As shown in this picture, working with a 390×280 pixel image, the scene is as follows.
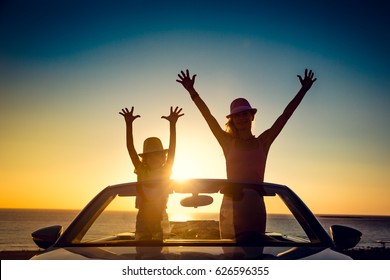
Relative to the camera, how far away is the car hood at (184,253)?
88.4 inches

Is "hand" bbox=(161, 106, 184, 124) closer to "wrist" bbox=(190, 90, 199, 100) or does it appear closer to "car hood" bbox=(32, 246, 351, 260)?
"wrist" bbox=(190, 90, 199, 100)

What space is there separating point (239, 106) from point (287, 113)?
2.02 feet

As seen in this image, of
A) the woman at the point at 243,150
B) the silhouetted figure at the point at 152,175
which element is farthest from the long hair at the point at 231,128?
the silhouetted figure at the point at 152,175

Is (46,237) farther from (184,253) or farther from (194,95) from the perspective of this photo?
(194,95)

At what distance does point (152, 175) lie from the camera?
4855 millimetres

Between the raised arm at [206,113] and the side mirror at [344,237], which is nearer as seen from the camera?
the side mirror at [344,237]

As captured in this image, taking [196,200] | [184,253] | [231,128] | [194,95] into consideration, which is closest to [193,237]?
[196,200]

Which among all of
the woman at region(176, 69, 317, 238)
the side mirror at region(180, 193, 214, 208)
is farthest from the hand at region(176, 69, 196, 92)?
the side mirror at region(180, 193, 214, 208)

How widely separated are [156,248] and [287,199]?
132 cm

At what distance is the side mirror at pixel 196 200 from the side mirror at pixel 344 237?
34.7 inches

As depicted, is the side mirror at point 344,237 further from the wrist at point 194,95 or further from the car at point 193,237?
the wrist at point 194,95
